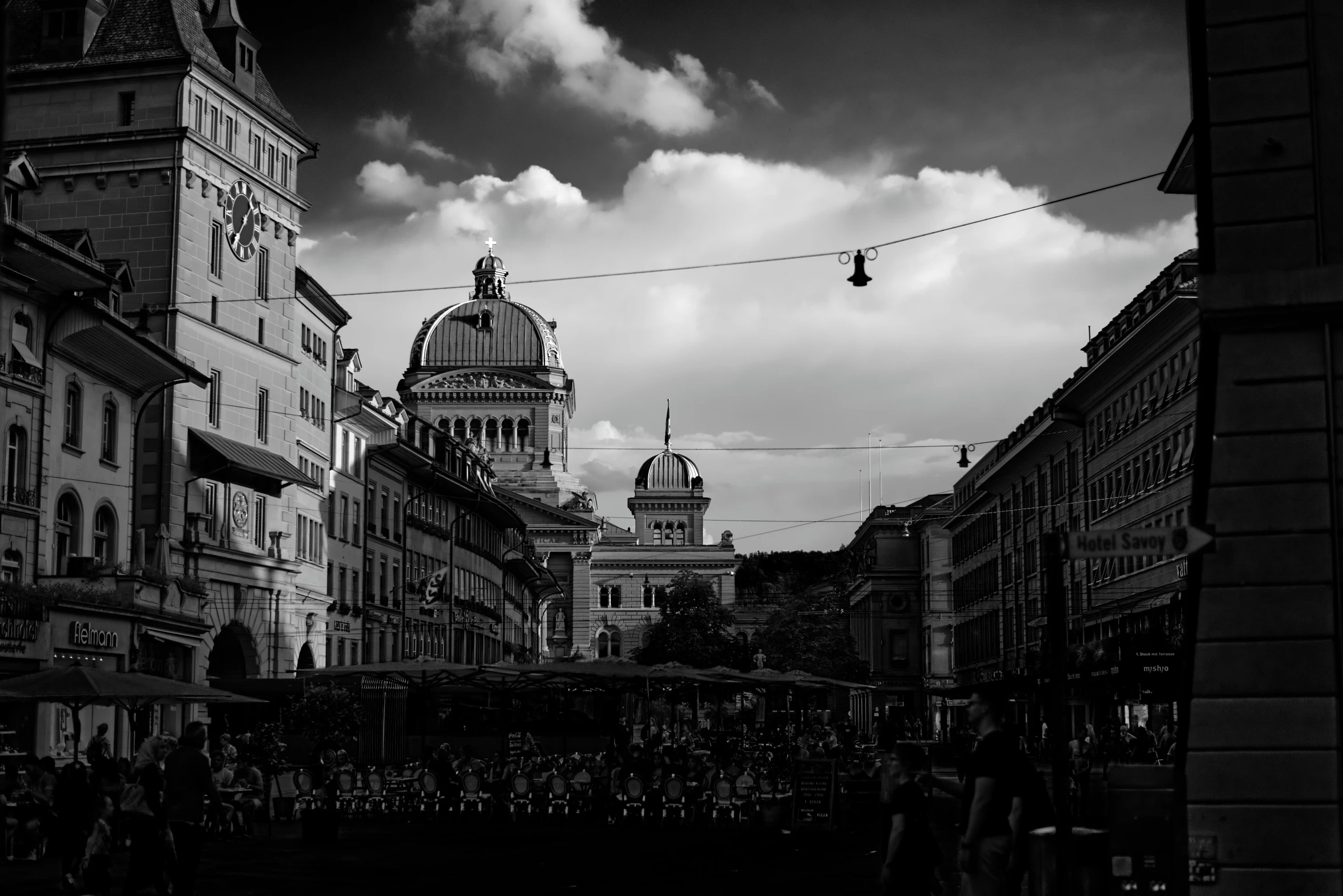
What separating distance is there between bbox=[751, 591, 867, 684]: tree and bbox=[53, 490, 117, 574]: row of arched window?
79.4 m

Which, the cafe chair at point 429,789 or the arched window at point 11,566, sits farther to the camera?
the arched window at point 11,566

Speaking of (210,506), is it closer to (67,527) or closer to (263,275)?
(263,275)

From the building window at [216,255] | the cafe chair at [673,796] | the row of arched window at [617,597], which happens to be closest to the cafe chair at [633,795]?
the cafe chair at [673,796]

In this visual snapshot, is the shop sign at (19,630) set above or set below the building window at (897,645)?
below

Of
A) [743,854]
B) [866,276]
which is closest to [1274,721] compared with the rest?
[743,854]

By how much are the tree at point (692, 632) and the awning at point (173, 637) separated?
83970 mm

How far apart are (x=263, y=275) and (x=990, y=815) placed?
4621 cm

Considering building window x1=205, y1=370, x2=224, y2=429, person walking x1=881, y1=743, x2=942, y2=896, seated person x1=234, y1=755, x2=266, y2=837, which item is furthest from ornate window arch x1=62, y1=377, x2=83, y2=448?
person walking x1=881, y1=743, x2=942, y2=896

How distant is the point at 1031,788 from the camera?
39.0 feet

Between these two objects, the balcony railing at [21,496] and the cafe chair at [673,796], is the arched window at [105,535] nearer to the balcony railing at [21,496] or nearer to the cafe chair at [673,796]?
the balcony railing at [21,496]

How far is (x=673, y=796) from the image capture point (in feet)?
111

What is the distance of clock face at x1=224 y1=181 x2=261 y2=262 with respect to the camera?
52.3m

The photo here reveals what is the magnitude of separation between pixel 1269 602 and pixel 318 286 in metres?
50.9

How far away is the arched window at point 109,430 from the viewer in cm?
4272
